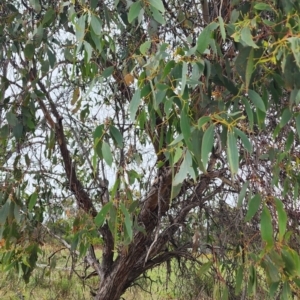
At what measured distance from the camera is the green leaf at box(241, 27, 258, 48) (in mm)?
900

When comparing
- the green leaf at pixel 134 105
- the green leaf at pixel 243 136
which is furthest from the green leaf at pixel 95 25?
the green leaf at pixel 243 136

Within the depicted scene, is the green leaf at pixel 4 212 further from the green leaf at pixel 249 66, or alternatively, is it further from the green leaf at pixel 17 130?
the green leaf at pixel 249 66

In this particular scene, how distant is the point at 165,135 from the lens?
1669 millimetres

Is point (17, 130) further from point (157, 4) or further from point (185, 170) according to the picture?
point (185, 170)

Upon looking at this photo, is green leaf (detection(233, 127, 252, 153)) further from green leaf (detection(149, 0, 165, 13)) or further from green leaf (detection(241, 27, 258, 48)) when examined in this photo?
green leaf (detection(149, 0, 165, 13))

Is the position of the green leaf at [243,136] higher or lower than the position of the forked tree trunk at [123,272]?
higher

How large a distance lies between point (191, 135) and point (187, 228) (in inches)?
51.5

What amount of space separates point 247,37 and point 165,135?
783mm

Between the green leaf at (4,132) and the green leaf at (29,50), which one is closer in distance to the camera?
the green leaf at (29,50)

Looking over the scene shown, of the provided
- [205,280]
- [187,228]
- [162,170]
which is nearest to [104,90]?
[162,170]

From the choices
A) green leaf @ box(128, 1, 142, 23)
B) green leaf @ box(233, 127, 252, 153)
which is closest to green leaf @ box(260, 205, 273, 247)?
green leaf @ box(233, 127, 252, 153)

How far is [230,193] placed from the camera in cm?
192

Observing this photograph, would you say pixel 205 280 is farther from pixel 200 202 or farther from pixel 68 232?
pixel 68 232

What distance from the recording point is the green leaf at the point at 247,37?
0.90 m
